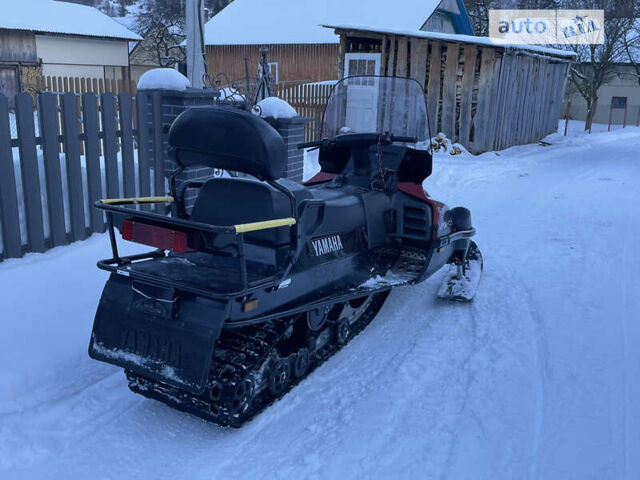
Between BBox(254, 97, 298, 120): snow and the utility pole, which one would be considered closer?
BBox(254, 97, 298, 120): snow

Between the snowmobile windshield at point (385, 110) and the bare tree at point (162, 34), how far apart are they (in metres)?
33.5

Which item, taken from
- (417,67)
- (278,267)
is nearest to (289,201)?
(278,267)

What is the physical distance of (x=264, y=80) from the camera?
1141 cm

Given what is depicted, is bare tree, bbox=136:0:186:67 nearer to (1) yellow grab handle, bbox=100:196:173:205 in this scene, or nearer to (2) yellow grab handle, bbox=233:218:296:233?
(1) yellow grab handle, bbox=100:196:173:205

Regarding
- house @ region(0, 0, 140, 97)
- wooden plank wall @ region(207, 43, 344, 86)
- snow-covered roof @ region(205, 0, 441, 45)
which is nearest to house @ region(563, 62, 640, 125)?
snow-covered roof @ region(205, 0, 441, 45)

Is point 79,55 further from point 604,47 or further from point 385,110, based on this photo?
point 385,110

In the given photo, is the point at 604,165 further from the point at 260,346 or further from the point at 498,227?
the point at 260,346

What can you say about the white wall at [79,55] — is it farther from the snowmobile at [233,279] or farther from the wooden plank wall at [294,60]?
Result: the snowmobile at [233,279]

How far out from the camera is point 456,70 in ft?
45.9

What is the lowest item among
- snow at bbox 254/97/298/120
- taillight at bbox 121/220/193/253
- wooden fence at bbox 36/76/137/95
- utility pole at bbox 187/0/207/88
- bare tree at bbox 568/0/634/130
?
taillight at bbox 121/220/193/253

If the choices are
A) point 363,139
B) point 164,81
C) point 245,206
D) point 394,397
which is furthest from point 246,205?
point 164,81

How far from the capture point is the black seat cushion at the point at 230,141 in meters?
2.97

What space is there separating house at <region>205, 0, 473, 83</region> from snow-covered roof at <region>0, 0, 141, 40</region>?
5099mm

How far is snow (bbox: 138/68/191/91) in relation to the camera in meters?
6.14
